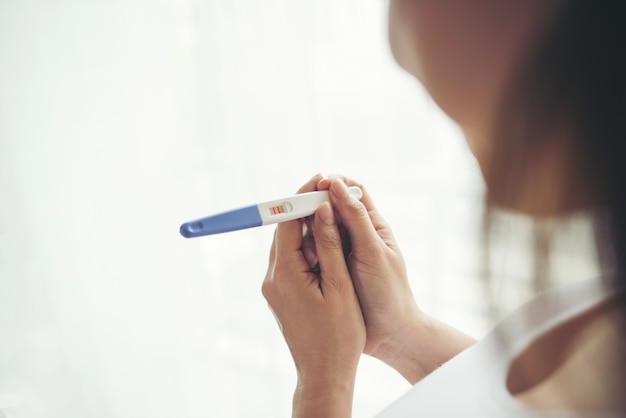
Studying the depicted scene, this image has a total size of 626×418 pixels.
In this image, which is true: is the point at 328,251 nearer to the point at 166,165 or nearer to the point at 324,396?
the point at 324,396

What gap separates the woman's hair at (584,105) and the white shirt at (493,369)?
0.14 meters

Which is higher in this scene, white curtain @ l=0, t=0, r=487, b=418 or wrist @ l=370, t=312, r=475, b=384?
white curtain @ l=0, t=0, r=487, b=418

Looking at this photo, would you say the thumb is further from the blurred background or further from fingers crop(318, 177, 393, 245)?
the blurred background

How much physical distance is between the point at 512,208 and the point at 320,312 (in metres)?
0.23

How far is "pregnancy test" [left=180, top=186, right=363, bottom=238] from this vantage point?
0.44m

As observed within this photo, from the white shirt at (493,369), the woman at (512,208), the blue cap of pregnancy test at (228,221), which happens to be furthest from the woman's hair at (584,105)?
the blue cap of pregnancy test at (228,221)

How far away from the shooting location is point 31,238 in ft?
2.61

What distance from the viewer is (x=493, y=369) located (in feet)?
1.41

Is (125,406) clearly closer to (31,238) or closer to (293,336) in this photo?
(31,238)

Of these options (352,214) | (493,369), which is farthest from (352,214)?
(493,369)

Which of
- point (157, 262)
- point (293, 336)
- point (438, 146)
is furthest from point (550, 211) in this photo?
point (157, 262)

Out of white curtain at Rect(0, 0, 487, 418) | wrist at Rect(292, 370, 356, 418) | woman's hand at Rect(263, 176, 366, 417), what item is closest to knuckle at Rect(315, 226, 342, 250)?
woman's hand at Rect(263, 176, 366, 417)

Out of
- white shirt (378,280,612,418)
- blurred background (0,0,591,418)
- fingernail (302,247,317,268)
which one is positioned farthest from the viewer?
blurred background (0,0,591,418)

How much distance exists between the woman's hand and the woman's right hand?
21 mm
